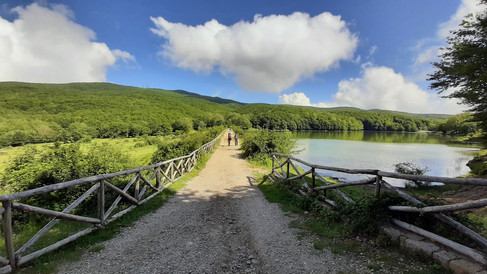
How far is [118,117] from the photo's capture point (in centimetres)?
9481

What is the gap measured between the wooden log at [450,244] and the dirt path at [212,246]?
Answer: 1112 mm

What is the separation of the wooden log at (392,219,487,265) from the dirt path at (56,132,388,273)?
1112 mm

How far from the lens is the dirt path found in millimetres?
3641

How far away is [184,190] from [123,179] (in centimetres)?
272

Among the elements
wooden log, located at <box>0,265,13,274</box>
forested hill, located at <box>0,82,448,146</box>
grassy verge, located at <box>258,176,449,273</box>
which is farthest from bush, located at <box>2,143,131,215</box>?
forested hill, located at <box>0,82,448,146</box>

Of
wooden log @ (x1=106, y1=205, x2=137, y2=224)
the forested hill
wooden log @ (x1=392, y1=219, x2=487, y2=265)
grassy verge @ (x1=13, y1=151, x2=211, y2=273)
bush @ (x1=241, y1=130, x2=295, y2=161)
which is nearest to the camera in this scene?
wooden log @ (x1=392, y1=219, x2=487, y2=265)

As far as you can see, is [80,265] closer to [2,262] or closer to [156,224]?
[2,262]

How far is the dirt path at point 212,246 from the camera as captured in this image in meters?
3.64

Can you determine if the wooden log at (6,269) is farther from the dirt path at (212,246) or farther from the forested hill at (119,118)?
the forested hill at (119,118)

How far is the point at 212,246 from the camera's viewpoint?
450cm

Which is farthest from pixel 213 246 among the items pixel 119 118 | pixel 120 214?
pixel 119 118

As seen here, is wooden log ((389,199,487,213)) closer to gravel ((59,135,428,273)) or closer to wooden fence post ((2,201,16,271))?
gravel ((59,135,428,273))

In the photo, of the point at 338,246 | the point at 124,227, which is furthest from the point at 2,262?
the point at 338,246

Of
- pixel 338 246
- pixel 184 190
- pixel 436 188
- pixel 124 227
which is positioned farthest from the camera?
pixel 436 188
